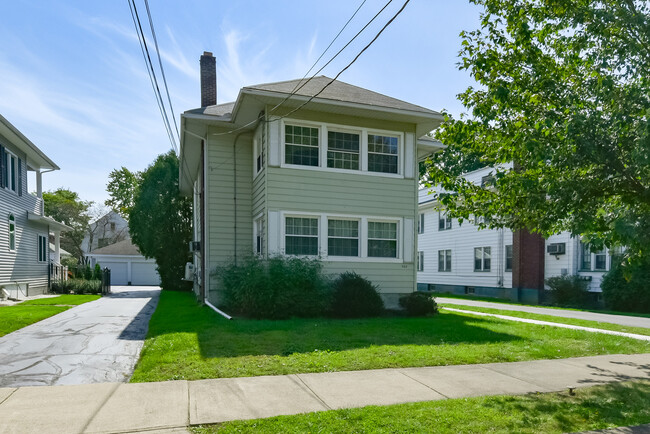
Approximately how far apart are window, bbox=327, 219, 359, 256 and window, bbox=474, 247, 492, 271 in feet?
49.6

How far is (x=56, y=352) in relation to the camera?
25.3ft

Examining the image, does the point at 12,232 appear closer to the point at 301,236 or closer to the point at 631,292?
the point at 301,236

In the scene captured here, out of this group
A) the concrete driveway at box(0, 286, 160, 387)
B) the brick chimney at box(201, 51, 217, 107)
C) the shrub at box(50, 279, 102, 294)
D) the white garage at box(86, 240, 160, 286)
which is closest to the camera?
the concrete driveway at box(0, 286, 160, 387)

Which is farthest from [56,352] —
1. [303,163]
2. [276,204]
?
[303,163]

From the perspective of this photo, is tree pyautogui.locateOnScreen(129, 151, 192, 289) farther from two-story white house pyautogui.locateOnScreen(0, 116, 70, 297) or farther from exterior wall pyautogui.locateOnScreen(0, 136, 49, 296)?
exterior wall pyautogui.locateOnScreen(0, 136, 49, 296)

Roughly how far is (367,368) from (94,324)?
742 cm

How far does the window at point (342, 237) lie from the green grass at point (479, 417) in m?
8.01

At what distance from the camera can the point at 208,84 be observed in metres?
18.1

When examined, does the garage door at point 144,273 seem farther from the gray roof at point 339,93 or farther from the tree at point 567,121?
the tree at point 567,121

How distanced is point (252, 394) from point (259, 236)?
349 inches

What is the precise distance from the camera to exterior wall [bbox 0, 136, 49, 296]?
17.9 meters

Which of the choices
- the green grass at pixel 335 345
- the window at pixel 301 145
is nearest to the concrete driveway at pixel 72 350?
the green grass at pixel 335 345

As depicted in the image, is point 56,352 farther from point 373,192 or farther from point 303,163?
point 373,192

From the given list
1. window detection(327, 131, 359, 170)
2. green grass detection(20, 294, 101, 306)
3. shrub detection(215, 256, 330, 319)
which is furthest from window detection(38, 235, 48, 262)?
window detection(327, 131, 359, 170)
